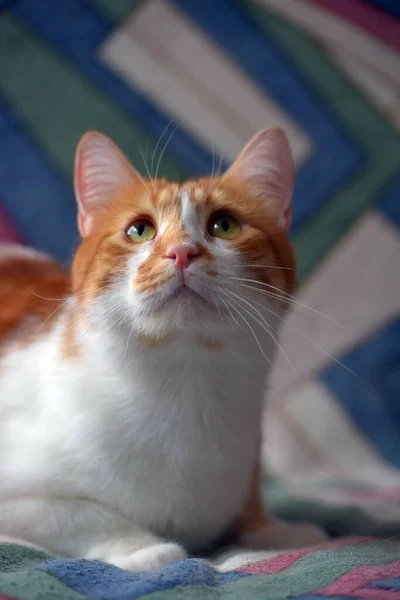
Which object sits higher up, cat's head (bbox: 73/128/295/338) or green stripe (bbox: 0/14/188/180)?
green stripe (bbox: 0/14/188/180)

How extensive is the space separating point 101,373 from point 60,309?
19 centimetres

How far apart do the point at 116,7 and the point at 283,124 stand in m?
0.52

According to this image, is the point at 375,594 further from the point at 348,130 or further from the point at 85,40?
the point at 85,40

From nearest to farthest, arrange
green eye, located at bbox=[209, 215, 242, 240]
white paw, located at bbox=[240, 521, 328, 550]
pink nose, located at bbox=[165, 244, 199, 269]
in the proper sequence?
pink nose, located at bbox=[165, 244, 199, 269]
green eye, located at bbox=[209, 215, 242, 240]
white paw, located at bbox=[240, 521, 328, 550]

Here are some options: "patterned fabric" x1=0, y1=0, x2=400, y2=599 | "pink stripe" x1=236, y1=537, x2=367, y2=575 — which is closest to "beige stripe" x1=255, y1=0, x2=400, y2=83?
"patterned fabric" x1=0, y1=0, x2=400, y2=599

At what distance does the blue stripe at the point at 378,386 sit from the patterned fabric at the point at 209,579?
2.83 ft

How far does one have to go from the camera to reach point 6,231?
68.9 inches

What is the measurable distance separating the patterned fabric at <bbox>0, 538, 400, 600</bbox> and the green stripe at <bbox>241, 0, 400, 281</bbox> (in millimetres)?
1008

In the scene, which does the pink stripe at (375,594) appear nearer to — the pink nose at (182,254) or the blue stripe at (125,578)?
the blue stripe at (125,578)

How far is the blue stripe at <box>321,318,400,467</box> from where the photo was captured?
1.70 meters

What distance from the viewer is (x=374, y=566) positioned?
2.59ft

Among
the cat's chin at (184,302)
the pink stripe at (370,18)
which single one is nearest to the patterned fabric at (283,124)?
the pink stripe at (370,18)

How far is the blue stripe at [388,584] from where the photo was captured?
0.71 metres

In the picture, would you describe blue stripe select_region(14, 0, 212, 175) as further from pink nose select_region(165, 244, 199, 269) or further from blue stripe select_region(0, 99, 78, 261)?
pink nose select_region(165, 244, 199, 269)
